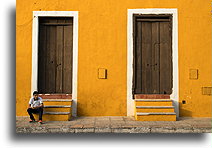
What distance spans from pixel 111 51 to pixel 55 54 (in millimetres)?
1803

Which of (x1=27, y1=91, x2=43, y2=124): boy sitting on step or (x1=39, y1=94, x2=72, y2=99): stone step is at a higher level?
(x1=39, y1=94, x2=72, y2=99): stone step

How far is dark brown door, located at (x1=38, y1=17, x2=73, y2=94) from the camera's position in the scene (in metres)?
7.39

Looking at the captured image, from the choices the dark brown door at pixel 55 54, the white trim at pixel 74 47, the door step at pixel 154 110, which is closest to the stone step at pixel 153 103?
the door step at pixel 154 110

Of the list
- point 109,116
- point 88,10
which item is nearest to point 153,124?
point 109,116

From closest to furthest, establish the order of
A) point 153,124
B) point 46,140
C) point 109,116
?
1. point 46,140
2. point 153,124
3. point 109,116

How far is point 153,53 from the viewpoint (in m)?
7.35

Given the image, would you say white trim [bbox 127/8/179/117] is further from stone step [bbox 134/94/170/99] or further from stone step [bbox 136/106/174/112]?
stone step [bbox 136/106/174/112]

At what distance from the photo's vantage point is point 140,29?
7355 millimetres

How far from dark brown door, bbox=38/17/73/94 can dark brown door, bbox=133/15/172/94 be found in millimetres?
2137

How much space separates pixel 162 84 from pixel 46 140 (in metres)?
3.84

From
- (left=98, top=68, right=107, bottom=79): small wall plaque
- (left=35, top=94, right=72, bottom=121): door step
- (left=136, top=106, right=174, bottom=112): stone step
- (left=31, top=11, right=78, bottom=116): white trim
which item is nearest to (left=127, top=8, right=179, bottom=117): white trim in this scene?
Result: (left=136, top=106, right=174, bottom=112): stone step

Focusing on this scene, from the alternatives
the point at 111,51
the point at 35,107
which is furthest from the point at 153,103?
the point at 35,107

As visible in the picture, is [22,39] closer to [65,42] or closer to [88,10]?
[65,42]

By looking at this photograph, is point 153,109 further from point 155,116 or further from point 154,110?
point 155,116
